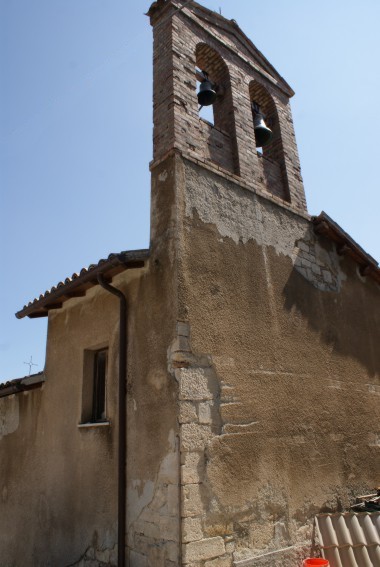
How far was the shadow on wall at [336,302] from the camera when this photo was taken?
573 centimetres

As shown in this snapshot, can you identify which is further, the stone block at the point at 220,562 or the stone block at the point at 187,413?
the stone block at the point at 187,413

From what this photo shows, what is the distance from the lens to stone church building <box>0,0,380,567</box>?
155 inches

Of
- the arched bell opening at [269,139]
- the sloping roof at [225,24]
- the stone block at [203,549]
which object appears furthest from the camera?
the arched bell opening at [269,139]

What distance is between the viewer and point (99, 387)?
5.36m

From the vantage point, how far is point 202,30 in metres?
6.12

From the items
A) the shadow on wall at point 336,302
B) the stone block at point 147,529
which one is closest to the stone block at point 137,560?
the stone block at point 147,529

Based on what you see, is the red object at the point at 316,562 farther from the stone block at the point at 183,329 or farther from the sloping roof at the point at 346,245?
the sloping roof at the point at 346,245

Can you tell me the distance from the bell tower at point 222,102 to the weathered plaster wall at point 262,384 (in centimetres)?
45

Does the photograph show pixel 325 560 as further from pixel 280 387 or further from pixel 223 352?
pixel 223 352

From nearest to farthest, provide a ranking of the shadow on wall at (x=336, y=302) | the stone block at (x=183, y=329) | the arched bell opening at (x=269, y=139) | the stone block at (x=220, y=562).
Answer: the stone block at (x=220, y=562) → the stone block at (x=183, y=329) → the shadow on wall at (x=336, y=302) → the arched bell opening at (x=269, y=139)

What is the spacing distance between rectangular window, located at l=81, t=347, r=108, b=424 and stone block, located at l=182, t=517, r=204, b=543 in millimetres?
1804

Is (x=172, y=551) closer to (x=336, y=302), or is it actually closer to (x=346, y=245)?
(x=336, y=302)

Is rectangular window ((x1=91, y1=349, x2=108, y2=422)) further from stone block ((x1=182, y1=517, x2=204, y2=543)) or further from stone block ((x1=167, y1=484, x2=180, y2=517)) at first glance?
stone block ((x1=182, y1=517, x2=204, y2=543))

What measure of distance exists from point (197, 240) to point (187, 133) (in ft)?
4.83
